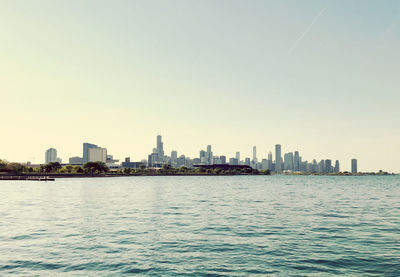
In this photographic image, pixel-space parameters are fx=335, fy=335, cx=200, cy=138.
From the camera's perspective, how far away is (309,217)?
47.1 m

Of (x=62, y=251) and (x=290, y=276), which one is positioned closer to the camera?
(x=290, y=276)

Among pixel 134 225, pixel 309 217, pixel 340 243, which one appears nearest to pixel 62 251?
pixel 134 225

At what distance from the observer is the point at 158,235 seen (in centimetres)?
3338

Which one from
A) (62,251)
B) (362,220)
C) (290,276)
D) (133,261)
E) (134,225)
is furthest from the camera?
(362,220)

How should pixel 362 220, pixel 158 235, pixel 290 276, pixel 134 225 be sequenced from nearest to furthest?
pixel 290 276 → pixel 158 235 → pixel 134 225 → pixel 362 220

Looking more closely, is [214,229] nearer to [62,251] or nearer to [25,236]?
[62,251]

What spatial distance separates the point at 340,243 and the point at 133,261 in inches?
728

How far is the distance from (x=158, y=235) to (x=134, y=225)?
694cm

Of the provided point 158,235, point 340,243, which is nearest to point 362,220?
point 340,243

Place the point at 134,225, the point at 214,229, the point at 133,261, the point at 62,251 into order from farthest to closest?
the point at 134,225 → the point at 214,229 → the point at 62,251 → the point at 133,261

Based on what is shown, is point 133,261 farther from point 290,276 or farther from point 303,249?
point 303,249

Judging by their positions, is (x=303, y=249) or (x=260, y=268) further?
(x=303, y=249)

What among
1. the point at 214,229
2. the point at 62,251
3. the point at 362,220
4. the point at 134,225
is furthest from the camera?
the point at 362,220

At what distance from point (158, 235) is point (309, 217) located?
78.6 ft
